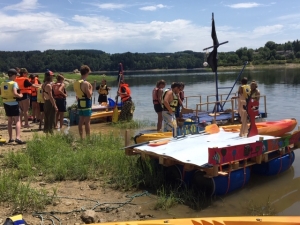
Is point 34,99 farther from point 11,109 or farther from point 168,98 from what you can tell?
point 168,98

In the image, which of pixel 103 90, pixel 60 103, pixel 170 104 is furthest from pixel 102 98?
pixel 170 104

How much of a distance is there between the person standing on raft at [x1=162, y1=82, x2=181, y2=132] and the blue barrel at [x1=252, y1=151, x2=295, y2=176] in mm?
2213

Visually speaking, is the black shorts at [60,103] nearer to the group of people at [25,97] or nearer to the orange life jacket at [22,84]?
the group of people at [25,97]

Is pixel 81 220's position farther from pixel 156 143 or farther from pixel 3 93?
pixel 3 93

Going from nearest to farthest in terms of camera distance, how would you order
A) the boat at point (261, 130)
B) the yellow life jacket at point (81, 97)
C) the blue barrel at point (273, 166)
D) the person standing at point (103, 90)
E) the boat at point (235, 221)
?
the boat at point (235, 221), the blue barrel at point (273, 166), the boat at point (261, 130), the yellow life jacket at point (81, 97), the person standing at point (103, 90)

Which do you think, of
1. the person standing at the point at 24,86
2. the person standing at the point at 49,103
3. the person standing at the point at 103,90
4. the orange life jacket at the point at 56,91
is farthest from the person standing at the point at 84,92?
the person standing at the point at 103,90

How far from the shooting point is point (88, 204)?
5293 mm

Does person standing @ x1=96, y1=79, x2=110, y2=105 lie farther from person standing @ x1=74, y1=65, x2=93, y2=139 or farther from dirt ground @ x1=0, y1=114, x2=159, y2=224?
dirt ground @ x1=0, y1=114, x2=159, y2=224

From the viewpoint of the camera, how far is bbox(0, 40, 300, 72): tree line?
269ft

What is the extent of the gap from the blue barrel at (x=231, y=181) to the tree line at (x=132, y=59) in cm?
6228

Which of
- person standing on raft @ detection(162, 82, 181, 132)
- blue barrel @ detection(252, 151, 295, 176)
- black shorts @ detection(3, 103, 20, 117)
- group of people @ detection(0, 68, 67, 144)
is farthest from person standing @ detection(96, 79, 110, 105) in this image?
blue barrel @ detection(252, 151, 295, 176)

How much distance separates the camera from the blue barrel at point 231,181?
18.5 feet

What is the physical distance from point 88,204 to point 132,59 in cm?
9976

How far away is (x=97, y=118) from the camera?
45.6 ft
